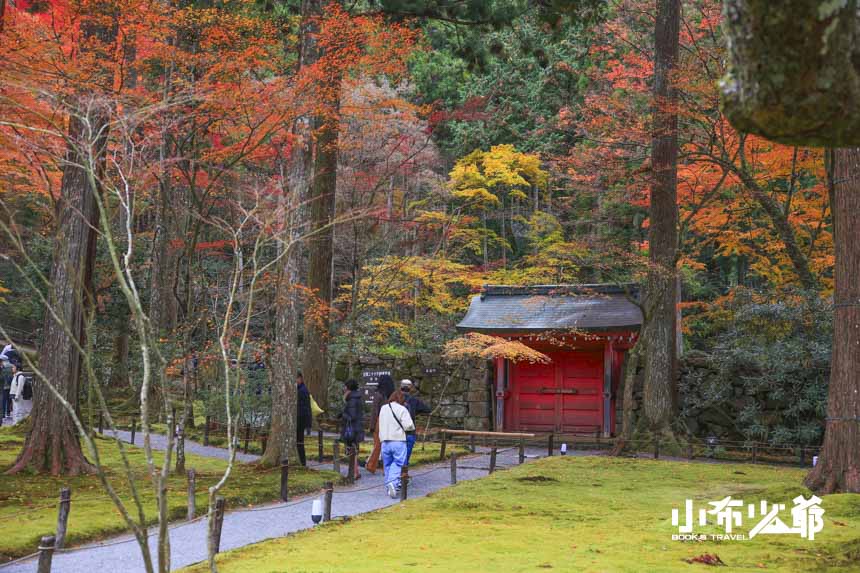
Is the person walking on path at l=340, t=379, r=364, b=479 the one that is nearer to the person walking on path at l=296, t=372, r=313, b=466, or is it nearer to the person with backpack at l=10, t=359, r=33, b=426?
the person walking on path at l=296, t=372, r=313, b=466

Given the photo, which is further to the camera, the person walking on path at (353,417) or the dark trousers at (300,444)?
the dark trousers at (300,444)

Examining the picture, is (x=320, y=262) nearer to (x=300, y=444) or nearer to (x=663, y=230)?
(x=300, y=444)

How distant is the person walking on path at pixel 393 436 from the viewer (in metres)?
11.4

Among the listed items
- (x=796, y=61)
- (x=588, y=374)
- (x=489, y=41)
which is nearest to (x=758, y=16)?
(x=796, y=61)

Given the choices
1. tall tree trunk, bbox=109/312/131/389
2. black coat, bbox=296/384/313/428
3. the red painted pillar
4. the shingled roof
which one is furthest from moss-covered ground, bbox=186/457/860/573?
tall tree trunk, bbox=109/312/131/389

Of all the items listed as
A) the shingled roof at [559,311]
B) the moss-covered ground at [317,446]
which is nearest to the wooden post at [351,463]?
the moss-covered ground at [317,446]

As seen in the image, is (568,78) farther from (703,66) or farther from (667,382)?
(667,382)

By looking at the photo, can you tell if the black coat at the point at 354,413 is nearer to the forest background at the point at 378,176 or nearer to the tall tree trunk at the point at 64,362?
the forest background at the point at 378,176

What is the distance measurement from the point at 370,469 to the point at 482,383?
867 centimetres

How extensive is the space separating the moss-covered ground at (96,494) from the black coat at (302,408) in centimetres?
99

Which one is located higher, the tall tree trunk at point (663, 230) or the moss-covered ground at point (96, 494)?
the tall tree trunk at point (663, 230)

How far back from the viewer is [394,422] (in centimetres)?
1141

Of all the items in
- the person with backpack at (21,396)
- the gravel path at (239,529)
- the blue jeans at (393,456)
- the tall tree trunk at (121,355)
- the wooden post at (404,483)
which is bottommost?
the gravel path at (239,529)

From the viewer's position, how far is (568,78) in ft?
100
